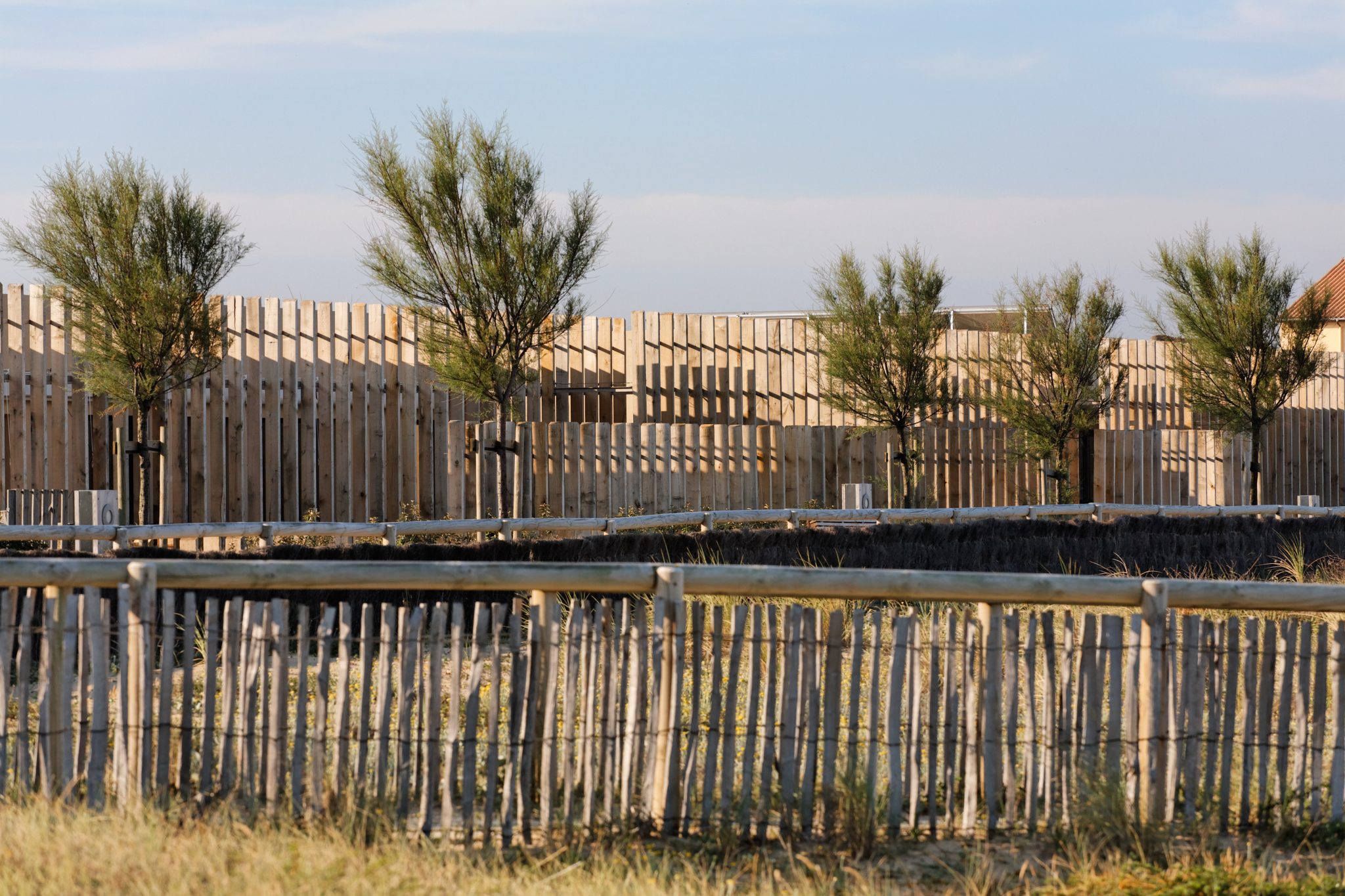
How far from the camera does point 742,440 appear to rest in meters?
17.0

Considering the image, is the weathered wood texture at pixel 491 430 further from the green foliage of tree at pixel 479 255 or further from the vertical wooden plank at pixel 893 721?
the vertical wooden plank at pixel 893 721

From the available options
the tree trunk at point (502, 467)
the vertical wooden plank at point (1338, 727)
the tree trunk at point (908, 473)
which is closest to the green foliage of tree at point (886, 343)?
the tree trunk at point (908, 473)

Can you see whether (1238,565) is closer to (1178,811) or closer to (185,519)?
(1178,811)

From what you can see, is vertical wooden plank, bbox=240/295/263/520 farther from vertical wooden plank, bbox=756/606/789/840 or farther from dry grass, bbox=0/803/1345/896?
vertical wooden plank, bbox=756/606/789/840

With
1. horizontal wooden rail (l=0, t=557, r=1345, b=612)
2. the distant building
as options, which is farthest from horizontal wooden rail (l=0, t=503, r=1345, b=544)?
the distant building

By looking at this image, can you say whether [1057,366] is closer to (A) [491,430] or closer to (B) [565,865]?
(A) [491,430]

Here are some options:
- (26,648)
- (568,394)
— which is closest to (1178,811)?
(26,648)

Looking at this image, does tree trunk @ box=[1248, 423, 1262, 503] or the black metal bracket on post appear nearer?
the black metal bracket on post

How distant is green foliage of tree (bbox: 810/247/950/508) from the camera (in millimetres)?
17906

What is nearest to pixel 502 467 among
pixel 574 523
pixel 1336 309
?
pixel 574 523

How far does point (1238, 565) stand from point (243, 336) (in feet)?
33.3

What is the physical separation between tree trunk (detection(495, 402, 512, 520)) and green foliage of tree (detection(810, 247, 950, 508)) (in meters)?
5.02

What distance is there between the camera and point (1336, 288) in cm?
3622

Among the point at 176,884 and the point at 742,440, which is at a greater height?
the point at 742,440
